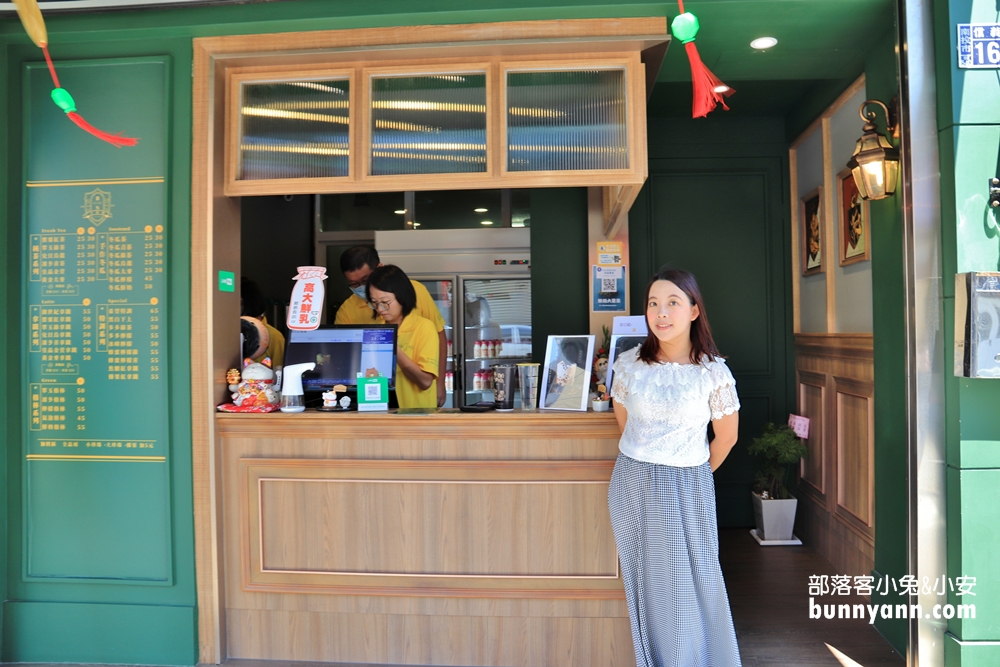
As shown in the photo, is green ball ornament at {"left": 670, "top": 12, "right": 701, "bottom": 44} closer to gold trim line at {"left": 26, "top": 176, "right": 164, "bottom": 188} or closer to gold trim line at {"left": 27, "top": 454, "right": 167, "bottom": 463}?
gold trim line at {"left": 26, "top": 176, "right": 164, "bottom": 188}

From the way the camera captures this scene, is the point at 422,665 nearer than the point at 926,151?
No

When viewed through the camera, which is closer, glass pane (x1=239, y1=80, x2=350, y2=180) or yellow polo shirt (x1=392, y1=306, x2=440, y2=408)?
glass pane (x1=239, y1=80, x2=350, y2=180)

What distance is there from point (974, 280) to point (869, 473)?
134 centimetres

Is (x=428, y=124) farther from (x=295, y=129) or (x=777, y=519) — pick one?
(x=777, y=519)

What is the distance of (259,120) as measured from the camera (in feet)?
9.86

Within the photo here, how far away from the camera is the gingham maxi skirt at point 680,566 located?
233cm

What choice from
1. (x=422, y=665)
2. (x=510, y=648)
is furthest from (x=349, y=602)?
(x=510, y=648)

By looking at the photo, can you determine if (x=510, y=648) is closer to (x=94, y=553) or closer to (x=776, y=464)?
(x=94, y=553)

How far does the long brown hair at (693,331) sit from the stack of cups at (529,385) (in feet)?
2.06

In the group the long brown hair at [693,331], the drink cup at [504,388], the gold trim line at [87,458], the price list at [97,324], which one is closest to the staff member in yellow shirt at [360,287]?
the drink cup at [504,388]

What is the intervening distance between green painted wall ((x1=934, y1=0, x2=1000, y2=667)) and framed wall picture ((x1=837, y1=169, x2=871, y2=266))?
0.88 meters

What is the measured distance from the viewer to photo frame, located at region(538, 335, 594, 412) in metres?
2.84

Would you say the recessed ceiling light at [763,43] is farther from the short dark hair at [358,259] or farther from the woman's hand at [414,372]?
the short dark hair at [358,259]

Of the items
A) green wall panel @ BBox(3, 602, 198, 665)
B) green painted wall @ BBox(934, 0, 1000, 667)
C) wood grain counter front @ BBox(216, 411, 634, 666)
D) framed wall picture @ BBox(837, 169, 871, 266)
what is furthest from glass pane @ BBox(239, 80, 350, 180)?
framed wall picture @ BBox(837, 169, 871, 266)
